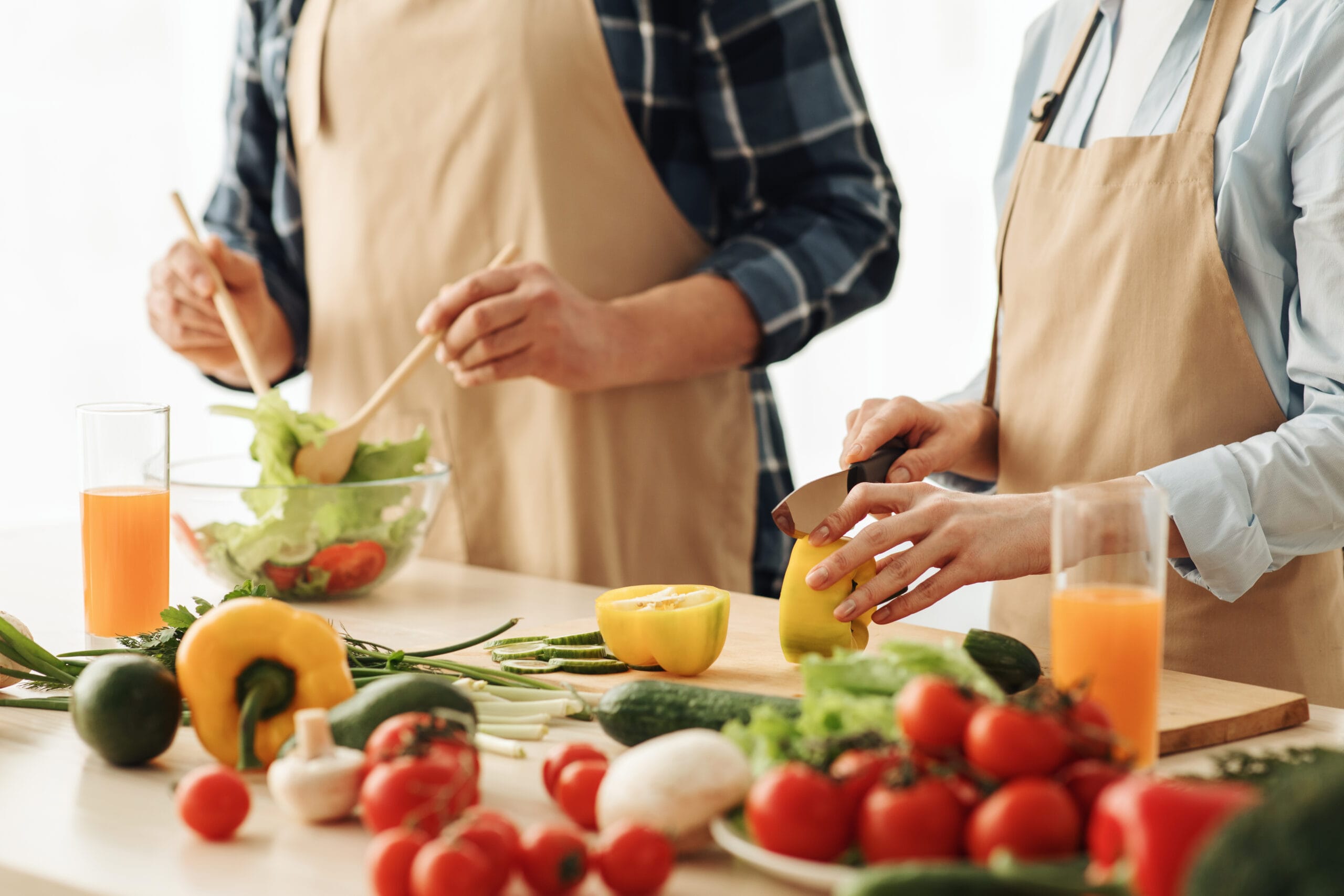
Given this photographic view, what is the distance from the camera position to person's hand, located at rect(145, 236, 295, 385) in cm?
194

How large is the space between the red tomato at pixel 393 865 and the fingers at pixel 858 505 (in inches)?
25.2

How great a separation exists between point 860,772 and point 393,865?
0.90 feet

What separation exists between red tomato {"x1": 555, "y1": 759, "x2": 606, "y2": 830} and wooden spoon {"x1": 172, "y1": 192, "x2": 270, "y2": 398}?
1.05 metres

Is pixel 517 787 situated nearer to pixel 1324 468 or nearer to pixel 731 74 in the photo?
pixel 1324 468

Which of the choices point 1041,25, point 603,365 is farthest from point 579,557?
point 1041,25

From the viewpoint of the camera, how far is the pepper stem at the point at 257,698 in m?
0.99

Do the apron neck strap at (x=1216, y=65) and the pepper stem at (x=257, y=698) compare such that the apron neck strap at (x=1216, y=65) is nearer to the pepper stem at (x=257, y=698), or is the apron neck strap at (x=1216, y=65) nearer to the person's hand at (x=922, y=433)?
the person's hand at (x=922, y=433)

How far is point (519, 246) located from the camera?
187cm

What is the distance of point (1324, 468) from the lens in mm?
1288

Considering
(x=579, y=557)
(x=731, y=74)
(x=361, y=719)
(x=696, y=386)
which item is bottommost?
(x=579, y=557)

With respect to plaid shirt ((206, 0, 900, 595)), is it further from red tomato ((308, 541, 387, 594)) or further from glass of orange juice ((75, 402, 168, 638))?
glass of orange juice ((75, 402, 168, 638))

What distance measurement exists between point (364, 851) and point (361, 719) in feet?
0.40

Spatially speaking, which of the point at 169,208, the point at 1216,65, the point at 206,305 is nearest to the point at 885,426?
the point at 1216,65

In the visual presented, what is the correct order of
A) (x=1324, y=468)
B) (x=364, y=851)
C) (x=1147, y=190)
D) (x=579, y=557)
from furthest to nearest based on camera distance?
(x=579, y=557) → (x=1147, y=190) → (x=1324, y=468) → (x=364, y=851)
